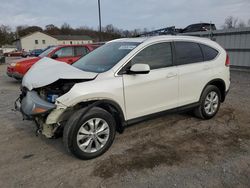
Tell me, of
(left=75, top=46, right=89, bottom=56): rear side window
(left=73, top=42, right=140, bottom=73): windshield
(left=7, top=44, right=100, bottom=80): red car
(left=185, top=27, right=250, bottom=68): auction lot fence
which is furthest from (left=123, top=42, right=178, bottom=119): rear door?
(left=185, top=27, right=250, bottom=68): auction lot fence

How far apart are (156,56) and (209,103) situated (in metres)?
1.78

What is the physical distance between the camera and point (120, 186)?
2619 mm

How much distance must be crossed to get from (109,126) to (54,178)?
3.38 ft

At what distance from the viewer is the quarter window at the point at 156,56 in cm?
358

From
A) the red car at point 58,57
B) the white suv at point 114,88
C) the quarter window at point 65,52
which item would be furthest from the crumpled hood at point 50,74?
the quarter window at point 65,52

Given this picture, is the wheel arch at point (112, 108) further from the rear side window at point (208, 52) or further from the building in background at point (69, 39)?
the building in background at point (69, 39)

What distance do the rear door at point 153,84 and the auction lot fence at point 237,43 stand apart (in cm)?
909

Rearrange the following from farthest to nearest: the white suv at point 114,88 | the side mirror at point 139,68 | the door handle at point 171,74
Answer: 1. the door handle at point 171,74
2. the side mirror at point 139,68
3. the white suv at point 114,88

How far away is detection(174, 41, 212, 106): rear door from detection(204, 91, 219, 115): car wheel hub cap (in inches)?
13.9

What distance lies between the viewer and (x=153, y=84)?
362 cm

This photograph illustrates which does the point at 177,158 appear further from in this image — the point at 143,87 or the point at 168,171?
the point at 143,87

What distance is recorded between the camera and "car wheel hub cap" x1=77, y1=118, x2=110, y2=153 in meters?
3.08

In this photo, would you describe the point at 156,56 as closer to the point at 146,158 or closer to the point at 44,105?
the point at 146,158

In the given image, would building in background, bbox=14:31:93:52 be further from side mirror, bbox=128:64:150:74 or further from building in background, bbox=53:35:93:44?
side mirror, bbox=128:64:150:74
